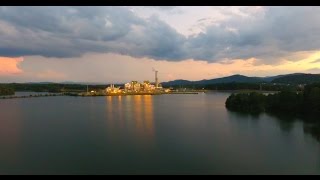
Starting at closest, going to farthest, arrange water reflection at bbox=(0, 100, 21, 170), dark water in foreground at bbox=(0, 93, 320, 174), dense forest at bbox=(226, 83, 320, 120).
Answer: dark water in foreground at bbox=(0, 93, 320, 174) → water reflection at bbox=(0, 100, 21, 170) → dense forest at bbox=(226, 83, 320, 120)

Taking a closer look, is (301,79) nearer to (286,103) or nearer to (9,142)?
(286,103)

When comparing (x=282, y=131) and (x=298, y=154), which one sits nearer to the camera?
(x=298, y=154)

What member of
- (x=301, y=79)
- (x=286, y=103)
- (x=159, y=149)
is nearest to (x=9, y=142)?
(x=159, y=149)

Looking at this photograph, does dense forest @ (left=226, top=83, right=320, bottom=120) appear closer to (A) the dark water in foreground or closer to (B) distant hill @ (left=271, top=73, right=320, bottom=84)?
(A) the dark water in foreground

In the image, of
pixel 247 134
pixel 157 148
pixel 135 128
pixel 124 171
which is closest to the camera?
pixel 124 171

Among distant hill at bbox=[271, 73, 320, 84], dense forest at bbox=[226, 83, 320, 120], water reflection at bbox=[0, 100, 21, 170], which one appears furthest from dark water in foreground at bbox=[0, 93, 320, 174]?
distant hill at bbox=[271, 73, 320, 84]

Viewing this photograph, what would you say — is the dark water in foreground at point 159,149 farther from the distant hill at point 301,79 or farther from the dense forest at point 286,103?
the distant hill at point 301,79

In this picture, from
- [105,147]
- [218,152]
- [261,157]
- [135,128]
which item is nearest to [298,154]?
[261,157]
